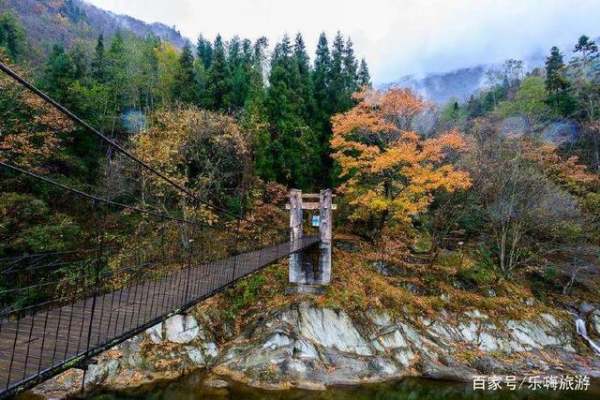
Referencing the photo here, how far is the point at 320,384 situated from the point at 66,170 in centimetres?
830

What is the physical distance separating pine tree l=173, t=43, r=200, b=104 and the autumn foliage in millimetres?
6217

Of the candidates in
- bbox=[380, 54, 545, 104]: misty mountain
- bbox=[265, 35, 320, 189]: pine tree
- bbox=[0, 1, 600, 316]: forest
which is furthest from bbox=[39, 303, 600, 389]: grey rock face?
bbox=[380, 54, 545, 104]: misty mountain

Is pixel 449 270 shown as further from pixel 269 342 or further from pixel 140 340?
pixel 140 340

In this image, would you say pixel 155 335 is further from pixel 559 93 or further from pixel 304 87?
pixel 559 93

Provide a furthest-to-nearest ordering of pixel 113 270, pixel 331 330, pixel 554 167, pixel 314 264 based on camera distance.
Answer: pixel 554 167
pixel 314 264
pixel 331 330
pixel 113 270

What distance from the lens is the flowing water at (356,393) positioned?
18.7 ft

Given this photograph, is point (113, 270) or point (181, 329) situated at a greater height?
point (113, 270)

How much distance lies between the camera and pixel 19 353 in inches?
84.0

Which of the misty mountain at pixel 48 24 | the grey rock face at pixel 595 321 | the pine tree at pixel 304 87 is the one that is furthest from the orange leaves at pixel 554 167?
the misty mountain at pixel 48 24

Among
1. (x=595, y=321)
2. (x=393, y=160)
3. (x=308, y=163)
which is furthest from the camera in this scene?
(x=308, y=163)

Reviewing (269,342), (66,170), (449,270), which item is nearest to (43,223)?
(66,170)

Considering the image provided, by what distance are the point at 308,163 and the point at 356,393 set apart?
320 inches

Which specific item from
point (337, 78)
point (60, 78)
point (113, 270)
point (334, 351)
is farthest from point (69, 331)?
point (337, 78)

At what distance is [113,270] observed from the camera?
2.94 metres
